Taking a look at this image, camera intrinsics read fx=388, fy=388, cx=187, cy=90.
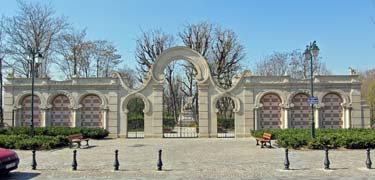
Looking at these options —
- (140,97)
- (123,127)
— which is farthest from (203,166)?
(123,127)

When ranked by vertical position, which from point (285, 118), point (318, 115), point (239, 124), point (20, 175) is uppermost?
point (318, 115)

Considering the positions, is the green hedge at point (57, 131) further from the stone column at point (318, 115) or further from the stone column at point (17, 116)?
the stone column at point (318, 115)

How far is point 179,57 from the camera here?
31.0 metres

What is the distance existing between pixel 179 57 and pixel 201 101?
3.93 metres

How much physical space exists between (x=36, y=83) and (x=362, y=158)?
81.7 feet

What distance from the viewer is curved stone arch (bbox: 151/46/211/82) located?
30.8 metres

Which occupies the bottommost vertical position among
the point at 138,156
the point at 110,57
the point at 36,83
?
the point at 138,156

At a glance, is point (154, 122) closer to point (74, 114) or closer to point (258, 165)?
point (74, 114)

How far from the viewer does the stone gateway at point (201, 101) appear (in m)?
30.7

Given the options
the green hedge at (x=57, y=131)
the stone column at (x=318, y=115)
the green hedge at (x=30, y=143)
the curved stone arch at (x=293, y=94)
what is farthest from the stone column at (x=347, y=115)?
the green hedge at (x=30, y=143)

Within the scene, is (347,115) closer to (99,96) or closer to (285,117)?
(285,117)

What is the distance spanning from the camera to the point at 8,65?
129 ft

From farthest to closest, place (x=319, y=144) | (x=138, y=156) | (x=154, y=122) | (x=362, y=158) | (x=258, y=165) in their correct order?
1. (x=154, y=122)
2. (x=319, y=144)
3. (x=138, y=156)
4. (x=362, y=158)
5. (x=258, y=165)

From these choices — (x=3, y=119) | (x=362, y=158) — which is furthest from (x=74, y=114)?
(x=362, y=158)
